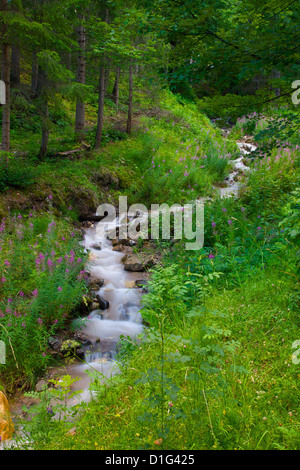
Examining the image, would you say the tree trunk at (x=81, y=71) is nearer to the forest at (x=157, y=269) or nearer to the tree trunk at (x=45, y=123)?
the forest at (x=157, y=269)

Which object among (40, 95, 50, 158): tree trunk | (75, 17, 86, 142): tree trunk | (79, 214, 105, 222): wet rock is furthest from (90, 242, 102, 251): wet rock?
(75, 17, 86, 142): tree trunk

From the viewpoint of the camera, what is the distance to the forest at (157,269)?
2.26m

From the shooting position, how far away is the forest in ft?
7.41

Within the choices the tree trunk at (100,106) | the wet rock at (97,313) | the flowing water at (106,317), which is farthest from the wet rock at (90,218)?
the wet rock at (97,313)

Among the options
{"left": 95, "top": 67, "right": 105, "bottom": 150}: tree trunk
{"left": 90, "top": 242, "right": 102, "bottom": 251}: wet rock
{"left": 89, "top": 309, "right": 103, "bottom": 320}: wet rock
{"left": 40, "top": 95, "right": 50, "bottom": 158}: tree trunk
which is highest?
{"left": 95, "top": 67, "right": 105, "bottom": 150}: tree trunk

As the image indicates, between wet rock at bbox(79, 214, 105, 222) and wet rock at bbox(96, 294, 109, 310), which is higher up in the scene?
wet rock at bbox(79, 214, 105, 222)

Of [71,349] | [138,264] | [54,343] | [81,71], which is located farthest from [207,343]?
[81,71]

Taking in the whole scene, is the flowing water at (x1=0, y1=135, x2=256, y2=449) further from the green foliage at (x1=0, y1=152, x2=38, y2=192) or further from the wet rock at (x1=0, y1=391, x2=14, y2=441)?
the green foliage at (x1=0, y1=152, x2=38, y2=192)

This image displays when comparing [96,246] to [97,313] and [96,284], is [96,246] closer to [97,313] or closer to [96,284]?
[96,284]

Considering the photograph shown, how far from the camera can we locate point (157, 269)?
5.00 m

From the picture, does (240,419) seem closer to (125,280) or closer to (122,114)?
(125,280)

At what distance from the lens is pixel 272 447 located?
6.38 feet

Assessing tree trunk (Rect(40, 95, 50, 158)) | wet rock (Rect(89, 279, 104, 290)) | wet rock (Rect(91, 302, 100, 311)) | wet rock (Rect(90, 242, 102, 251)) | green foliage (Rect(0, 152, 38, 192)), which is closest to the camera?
wet rock (Rect(91, 302, 100, 311))

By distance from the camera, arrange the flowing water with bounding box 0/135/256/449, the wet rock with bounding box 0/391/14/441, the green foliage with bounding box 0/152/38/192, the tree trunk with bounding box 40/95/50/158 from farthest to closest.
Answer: the tree trunk with bounding box 40/95/50/158 → the green foliage with bounding box 0/152/38/192 → the flowing water with bounding box 0/135/256/449 → the wet rock with bounding box 0/391/14/441
